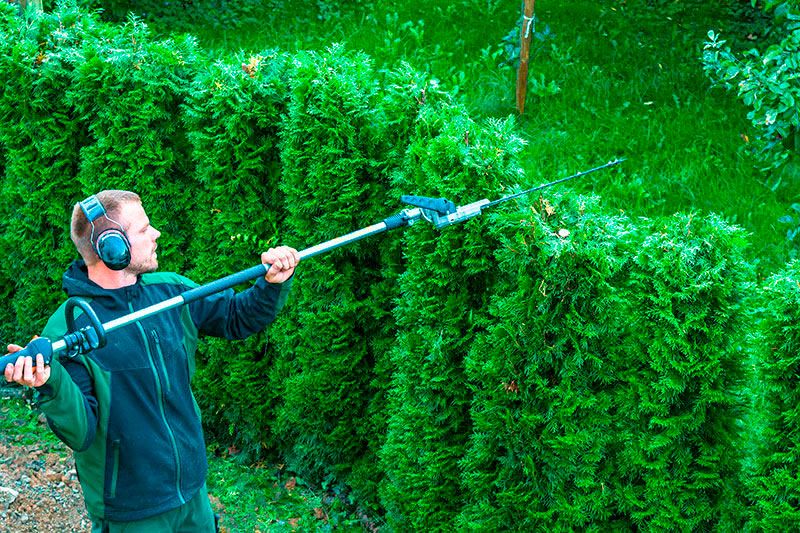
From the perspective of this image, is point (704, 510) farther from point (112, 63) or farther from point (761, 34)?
point (761, 34)

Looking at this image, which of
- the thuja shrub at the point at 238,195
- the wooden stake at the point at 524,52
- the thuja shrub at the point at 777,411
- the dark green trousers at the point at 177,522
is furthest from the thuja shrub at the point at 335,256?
the wooden stake at the point at 524,52

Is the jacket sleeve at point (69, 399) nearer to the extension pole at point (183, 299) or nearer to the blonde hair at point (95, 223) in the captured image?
the extension pole at point (183, 299)

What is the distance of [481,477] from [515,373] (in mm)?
578

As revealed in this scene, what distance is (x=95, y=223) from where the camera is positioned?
3.66 meters

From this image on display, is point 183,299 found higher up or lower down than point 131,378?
higher up

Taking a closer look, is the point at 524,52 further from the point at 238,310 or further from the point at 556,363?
the point at 238,310

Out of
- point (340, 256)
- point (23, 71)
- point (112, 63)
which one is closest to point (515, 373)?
point (340, 256)

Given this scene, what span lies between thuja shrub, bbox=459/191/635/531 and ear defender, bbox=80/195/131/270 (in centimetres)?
160

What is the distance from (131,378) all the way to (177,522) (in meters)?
0.67

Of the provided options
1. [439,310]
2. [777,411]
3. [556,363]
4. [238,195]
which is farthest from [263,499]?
[777,411]

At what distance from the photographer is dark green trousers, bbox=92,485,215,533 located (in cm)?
377

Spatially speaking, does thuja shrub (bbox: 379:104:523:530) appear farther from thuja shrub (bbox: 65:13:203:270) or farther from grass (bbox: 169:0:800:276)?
thuja shrub (bbox: 65:13:203:270)

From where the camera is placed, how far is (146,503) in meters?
3.75

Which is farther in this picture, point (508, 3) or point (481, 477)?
point (508, 3)
